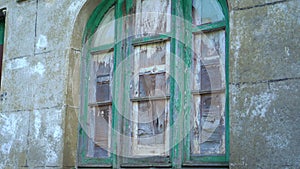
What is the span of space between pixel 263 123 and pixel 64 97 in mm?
2056

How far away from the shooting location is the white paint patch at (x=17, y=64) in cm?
531

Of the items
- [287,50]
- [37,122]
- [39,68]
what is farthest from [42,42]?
[287,50]

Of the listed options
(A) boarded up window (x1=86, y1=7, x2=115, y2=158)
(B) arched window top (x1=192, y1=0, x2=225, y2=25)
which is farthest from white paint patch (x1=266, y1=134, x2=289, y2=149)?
(A) boarded up window (x1=86, y1=7, x2=115, y2=158)

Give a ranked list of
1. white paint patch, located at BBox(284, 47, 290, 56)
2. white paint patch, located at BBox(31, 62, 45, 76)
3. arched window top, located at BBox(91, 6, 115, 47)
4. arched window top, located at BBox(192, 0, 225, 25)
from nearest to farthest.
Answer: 1. white paint patch, located at BBox(284, 47, 290, 56)
2. arched window top, located at BBox(192, 0, 225, 25)
3. arched window top, located at BBox(91, 6, 115, 47)
4. white paint patch, located at BBox(31, 62, 45, 76)

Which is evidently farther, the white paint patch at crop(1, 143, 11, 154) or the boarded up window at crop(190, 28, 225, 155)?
the white paint patch at crop(1, 143, 11, 154)

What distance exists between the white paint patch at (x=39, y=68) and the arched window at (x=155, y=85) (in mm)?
429

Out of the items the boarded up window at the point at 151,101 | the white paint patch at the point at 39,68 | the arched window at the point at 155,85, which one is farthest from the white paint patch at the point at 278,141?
the white paint patch at the point at 39,68

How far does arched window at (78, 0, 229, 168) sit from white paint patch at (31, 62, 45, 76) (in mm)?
429

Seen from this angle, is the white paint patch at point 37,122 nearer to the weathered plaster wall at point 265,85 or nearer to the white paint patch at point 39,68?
the white paint patch at point 39,68

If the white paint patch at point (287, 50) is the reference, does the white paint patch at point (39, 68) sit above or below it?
above

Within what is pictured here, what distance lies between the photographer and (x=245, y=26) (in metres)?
3.81

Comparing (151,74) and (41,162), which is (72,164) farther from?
(151,74)

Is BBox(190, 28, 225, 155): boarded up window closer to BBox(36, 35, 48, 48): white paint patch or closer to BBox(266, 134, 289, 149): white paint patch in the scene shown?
BBox(266, 134, 289, 149): white paint patch

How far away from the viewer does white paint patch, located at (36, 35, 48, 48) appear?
204 inches
